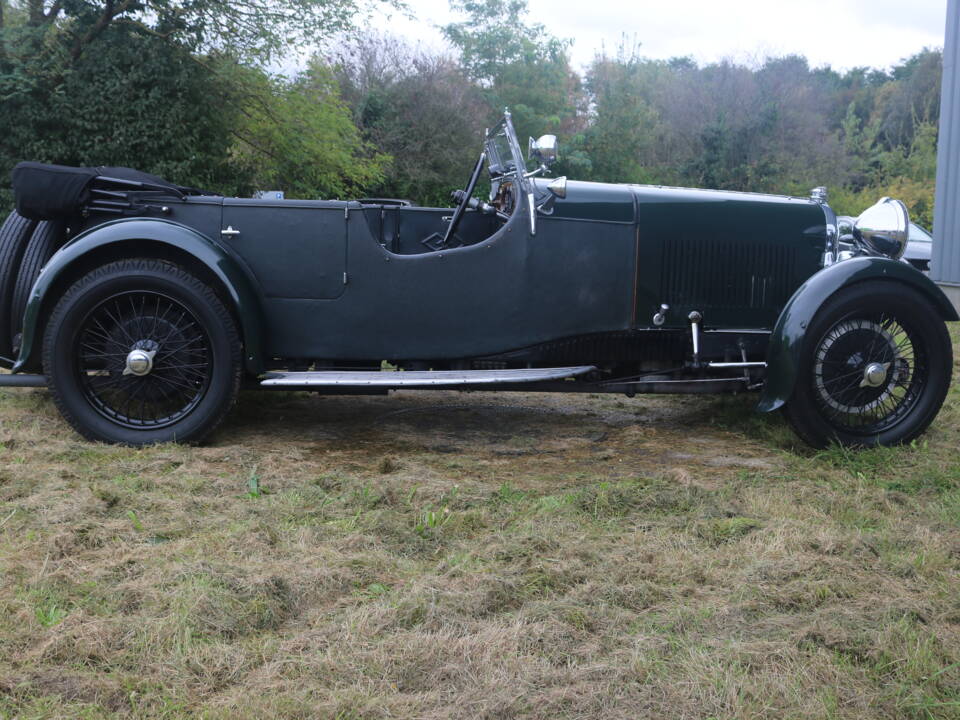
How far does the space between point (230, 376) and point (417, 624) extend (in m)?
2.19

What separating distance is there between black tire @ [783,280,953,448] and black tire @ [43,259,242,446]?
9.36 feet

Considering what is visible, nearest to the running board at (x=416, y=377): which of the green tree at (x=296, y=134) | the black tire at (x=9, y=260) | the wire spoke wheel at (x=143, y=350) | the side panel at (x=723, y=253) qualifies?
the wire spoke wheel at (x=143, y=350)

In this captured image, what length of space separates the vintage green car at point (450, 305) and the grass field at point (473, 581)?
0.36 metres

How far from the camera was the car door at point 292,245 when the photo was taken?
4.26 metres

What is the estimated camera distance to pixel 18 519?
9.90 feet

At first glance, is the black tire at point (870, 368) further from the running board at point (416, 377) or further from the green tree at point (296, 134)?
the green tree at point (296, 134)

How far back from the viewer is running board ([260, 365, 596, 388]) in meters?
4.02

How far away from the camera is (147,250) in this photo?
4180mm

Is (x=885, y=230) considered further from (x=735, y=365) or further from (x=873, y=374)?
(x=735, y=365)

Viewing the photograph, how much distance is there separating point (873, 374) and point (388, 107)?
1649 centimetres

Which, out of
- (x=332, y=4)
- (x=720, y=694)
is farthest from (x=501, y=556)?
(x=332, y=4)

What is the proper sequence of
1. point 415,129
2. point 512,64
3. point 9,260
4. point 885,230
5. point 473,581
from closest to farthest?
1. point 473,581
2. point 9,260
3. point 885,230
4. point 415,129
5. point 512,64

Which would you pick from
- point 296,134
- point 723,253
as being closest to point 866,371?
point 723,253

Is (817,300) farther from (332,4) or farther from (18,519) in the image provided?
(332,4)
